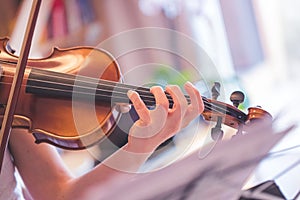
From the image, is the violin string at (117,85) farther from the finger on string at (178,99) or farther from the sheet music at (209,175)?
the sheet music at (209,175)

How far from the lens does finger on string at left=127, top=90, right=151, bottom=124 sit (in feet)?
2.38

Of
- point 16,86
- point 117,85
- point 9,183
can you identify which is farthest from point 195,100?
point 9,183

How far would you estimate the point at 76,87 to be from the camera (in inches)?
32.8

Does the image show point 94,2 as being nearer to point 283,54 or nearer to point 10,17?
point 10,17

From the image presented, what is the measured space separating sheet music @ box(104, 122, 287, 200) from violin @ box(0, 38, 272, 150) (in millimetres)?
293

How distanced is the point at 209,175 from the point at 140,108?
28 cm

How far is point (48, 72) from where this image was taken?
0.86m

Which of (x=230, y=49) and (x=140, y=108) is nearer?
(x=140, y=108)

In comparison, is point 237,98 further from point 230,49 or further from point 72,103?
point 230,49

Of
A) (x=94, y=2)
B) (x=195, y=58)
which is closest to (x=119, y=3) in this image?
(x=94, y=2)

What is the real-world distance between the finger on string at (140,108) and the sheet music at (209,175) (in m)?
0.25

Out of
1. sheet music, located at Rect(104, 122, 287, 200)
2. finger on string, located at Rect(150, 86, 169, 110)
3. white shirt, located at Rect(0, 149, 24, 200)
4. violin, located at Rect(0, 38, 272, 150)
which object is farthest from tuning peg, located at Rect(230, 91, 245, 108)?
white shirt, located at Rect(0, 149, 24, 200)

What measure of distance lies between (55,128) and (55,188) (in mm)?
121

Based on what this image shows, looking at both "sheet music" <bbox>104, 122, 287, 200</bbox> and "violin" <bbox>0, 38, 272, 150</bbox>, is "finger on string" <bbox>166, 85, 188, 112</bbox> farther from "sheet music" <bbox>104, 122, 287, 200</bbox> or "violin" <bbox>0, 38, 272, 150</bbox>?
"sheet music" <bbox>104, 122, 287, 200</bbox>
